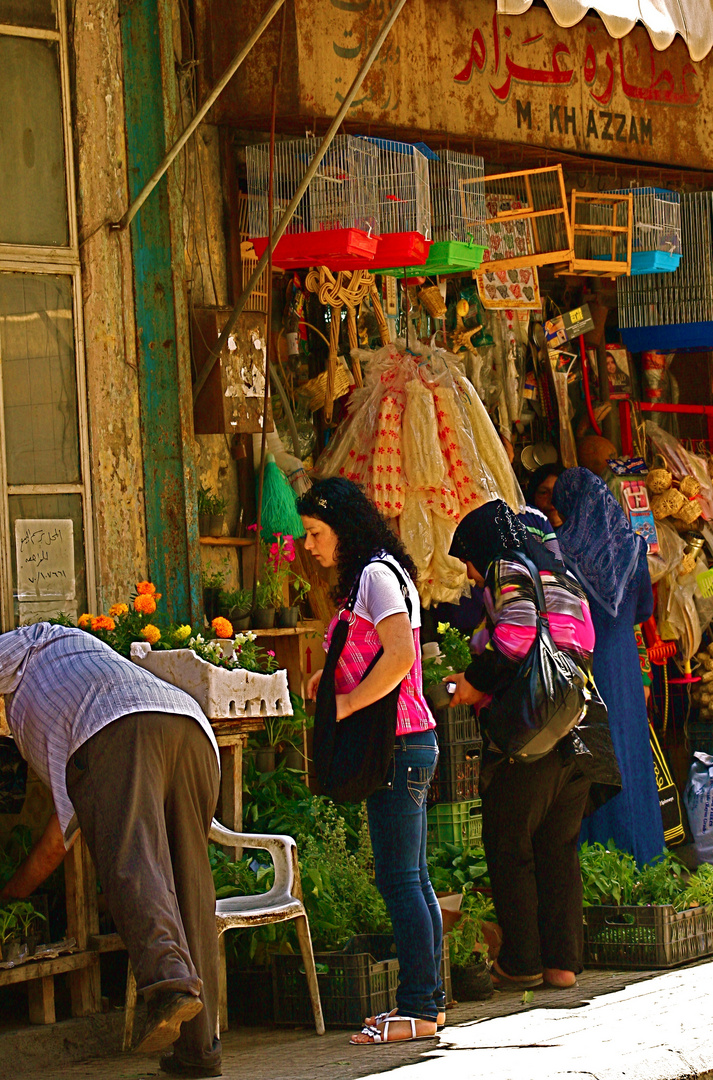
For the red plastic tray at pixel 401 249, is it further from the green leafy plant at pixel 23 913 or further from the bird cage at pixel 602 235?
the green leafy plant at pixel 23 913

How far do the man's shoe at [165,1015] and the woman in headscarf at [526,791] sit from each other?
188 centimetres

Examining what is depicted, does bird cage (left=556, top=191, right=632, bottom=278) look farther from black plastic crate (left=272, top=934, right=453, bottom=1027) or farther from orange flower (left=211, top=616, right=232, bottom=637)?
black plastic crate (left=272, top=934, right=453, bottom=1027)


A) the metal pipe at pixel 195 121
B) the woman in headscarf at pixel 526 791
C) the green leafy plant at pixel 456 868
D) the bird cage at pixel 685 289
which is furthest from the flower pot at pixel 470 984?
the bird cage at pixel 685 289

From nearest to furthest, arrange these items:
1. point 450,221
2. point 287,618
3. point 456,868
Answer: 1. point 456,868
2. point 287,618
3. point 450,221

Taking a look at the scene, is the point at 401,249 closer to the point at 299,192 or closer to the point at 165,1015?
the point at 299,192

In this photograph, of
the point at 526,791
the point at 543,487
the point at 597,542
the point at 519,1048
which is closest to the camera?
the point at 519,1048

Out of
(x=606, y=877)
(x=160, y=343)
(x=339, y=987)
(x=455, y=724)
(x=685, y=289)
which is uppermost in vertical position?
(x=685, y=289)

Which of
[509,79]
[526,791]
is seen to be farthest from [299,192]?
[526,791]

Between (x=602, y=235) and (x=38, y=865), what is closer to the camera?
(x=38, y=865)

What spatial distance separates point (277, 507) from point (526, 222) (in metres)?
2.26

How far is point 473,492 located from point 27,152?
105 inches

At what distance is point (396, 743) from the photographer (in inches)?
203

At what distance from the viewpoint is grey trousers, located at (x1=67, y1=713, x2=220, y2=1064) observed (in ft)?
14.7

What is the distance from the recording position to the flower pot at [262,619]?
22.7 feet
